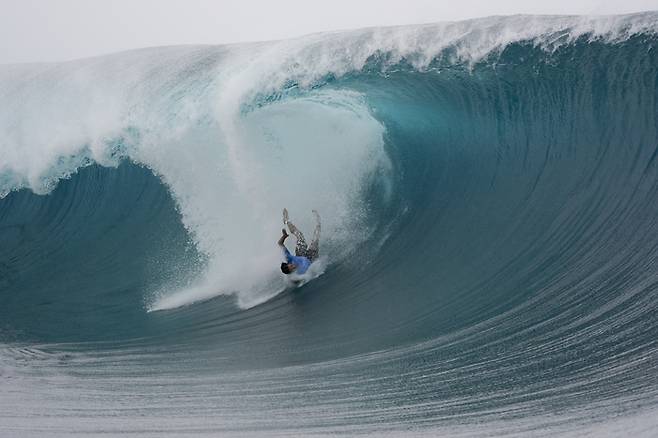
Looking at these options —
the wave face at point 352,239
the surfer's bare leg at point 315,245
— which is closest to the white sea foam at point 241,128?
the wave face at point 352,239

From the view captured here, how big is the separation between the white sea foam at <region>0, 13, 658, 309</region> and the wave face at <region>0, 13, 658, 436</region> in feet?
0.17

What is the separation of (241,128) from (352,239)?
11.6 feet

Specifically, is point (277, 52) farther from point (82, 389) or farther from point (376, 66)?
point (82, 389)

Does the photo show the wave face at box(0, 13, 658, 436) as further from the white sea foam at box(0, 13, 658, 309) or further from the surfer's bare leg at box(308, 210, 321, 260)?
the surfer's bare leg at box(308, 210, 321, 260)

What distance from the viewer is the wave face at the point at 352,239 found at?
6.55 meters

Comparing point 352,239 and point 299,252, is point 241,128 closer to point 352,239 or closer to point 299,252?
point 352,239

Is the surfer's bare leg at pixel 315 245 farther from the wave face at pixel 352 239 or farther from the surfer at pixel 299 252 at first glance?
the wave face at pixel 352 239

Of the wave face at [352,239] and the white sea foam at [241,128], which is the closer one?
the wave face at [352,239]

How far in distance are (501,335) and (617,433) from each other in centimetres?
175

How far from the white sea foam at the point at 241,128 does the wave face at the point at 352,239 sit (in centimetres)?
5

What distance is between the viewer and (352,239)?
9.33 metres

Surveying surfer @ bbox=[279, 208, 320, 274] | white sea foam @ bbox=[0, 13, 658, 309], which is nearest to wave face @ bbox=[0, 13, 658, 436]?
white sea foam @ bbox=[0, 13, 658, 309]

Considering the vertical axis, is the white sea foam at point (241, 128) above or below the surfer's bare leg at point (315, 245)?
above

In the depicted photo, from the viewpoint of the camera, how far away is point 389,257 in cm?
895
